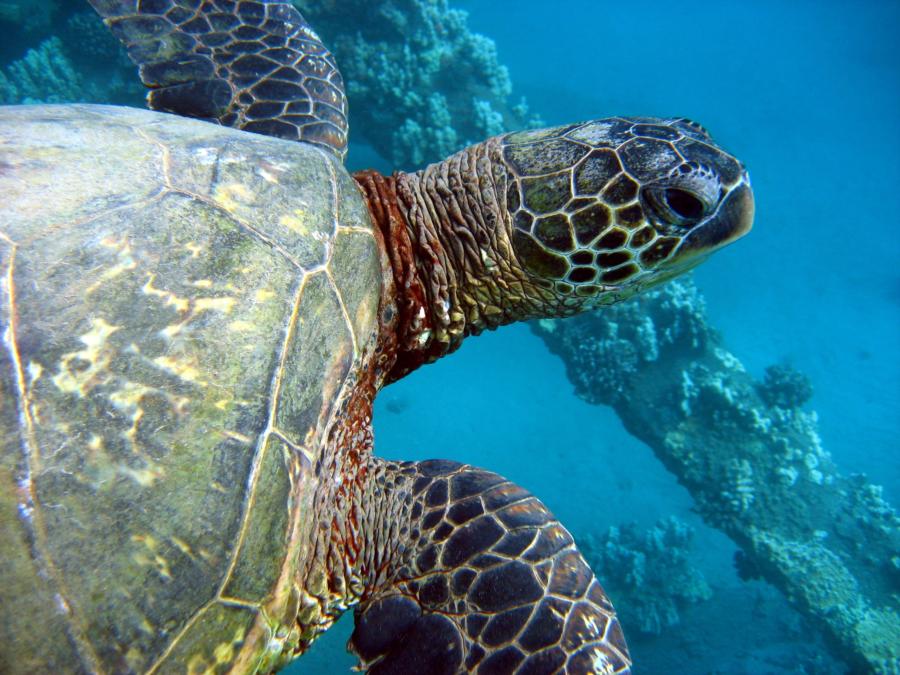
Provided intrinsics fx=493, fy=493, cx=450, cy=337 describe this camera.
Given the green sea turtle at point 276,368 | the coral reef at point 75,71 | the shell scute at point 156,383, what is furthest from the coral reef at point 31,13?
the shell scute at point 156,383

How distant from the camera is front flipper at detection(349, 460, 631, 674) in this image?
170 cm

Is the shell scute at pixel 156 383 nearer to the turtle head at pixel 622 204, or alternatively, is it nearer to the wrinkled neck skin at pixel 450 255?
the wrinkled neck skin at pixel 450 255

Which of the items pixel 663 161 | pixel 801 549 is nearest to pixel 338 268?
pixel 663 161

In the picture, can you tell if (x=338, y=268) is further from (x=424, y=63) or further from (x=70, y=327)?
(x=424, y=63)

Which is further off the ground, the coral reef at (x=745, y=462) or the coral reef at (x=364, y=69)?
the coral reef at (x=364, y=69)

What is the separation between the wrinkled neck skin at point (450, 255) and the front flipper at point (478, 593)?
→ 78cm

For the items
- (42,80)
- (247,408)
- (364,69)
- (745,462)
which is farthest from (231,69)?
(745,462)

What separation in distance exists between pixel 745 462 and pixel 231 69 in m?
8.80

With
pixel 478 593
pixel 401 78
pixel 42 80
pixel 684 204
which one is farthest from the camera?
pixel 401 78

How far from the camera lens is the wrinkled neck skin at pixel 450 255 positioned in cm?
238

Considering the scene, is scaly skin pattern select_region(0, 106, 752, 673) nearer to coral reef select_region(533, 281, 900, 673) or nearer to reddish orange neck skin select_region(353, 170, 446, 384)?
reddish orange neck skin select_region(353, 170, 446, 384)

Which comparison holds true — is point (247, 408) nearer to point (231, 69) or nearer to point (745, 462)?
point (231, 69)

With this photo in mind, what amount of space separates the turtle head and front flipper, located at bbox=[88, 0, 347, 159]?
1429 mm

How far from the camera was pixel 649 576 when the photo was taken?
33.9 ft
